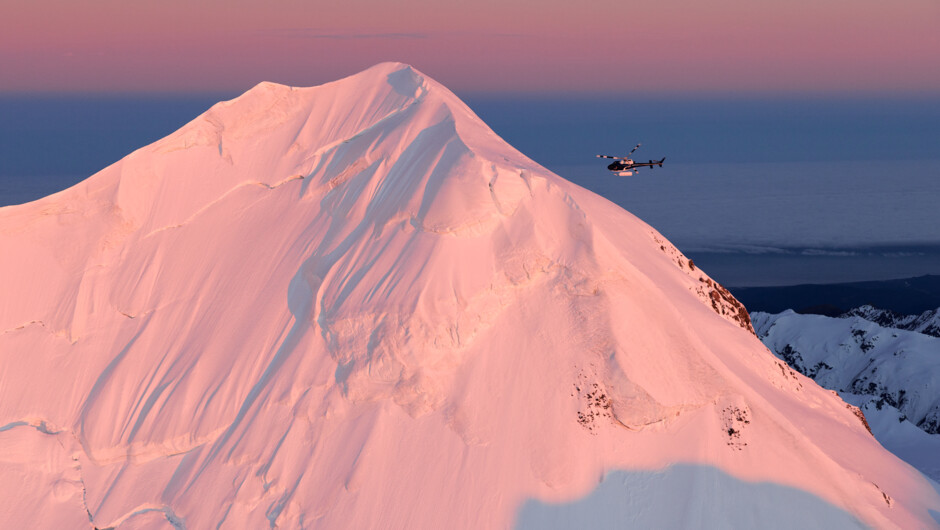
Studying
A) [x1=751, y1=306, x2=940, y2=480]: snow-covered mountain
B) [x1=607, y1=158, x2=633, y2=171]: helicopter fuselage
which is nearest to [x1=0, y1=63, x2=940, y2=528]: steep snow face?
[x1=607, y1=158, x2=633, y2=171]: helicopter fuselage

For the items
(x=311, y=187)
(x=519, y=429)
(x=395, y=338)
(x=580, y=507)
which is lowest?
(x=580, y=507)

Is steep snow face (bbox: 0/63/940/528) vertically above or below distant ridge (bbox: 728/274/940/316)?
below

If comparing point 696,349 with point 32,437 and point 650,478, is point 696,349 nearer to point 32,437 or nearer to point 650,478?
point 650,478

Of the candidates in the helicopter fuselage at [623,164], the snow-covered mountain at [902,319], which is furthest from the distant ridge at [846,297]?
the helicopter fuselage at [623,164]

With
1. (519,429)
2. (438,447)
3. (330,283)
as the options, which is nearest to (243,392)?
(330,283)

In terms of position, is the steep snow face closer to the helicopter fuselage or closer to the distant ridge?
the helicopter fuselage

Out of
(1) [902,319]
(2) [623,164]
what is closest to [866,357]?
(1) [902,319]
